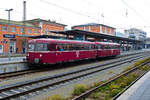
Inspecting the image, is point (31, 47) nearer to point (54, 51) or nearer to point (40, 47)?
point (40, 47)

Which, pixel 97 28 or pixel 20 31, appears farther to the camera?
pixel 97 28

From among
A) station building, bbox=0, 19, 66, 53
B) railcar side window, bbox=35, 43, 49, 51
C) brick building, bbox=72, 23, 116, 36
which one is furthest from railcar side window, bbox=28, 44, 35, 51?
brick building, bbox=72, 23, 116, 36

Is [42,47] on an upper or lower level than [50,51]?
upper

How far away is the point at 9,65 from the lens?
15680 mm

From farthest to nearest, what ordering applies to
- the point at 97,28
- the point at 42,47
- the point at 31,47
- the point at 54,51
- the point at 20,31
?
1. the point at 97,28
2. the point at 20,31
3. the point at 31,47
4. the point at 54,51
5. the point at 42,47

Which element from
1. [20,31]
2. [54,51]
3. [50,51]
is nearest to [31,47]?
[50,51]

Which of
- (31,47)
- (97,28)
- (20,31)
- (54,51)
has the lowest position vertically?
(54,51)

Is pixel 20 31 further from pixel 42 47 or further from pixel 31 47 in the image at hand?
pixel 42 47

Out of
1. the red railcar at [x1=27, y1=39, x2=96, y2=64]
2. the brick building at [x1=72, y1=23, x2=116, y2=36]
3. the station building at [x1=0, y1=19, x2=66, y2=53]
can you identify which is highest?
the brick building at [x1=72, y1=23, x2=116, y2=36]

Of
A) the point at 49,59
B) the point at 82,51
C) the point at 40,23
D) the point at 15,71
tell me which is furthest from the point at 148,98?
the point at 40,23

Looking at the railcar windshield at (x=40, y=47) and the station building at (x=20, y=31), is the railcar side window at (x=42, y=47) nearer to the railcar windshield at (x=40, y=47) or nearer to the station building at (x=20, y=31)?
the railcar windshield at (x=40, y=47)

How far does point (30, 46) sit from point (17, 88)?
8.23 metres

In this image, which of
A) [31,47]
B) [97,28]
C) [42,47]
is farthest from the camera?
[97,28]

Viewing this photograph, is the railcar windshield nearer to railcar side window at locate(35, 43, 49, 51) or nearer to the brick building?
railcar side window at locate(35, 43, 49, 51)
